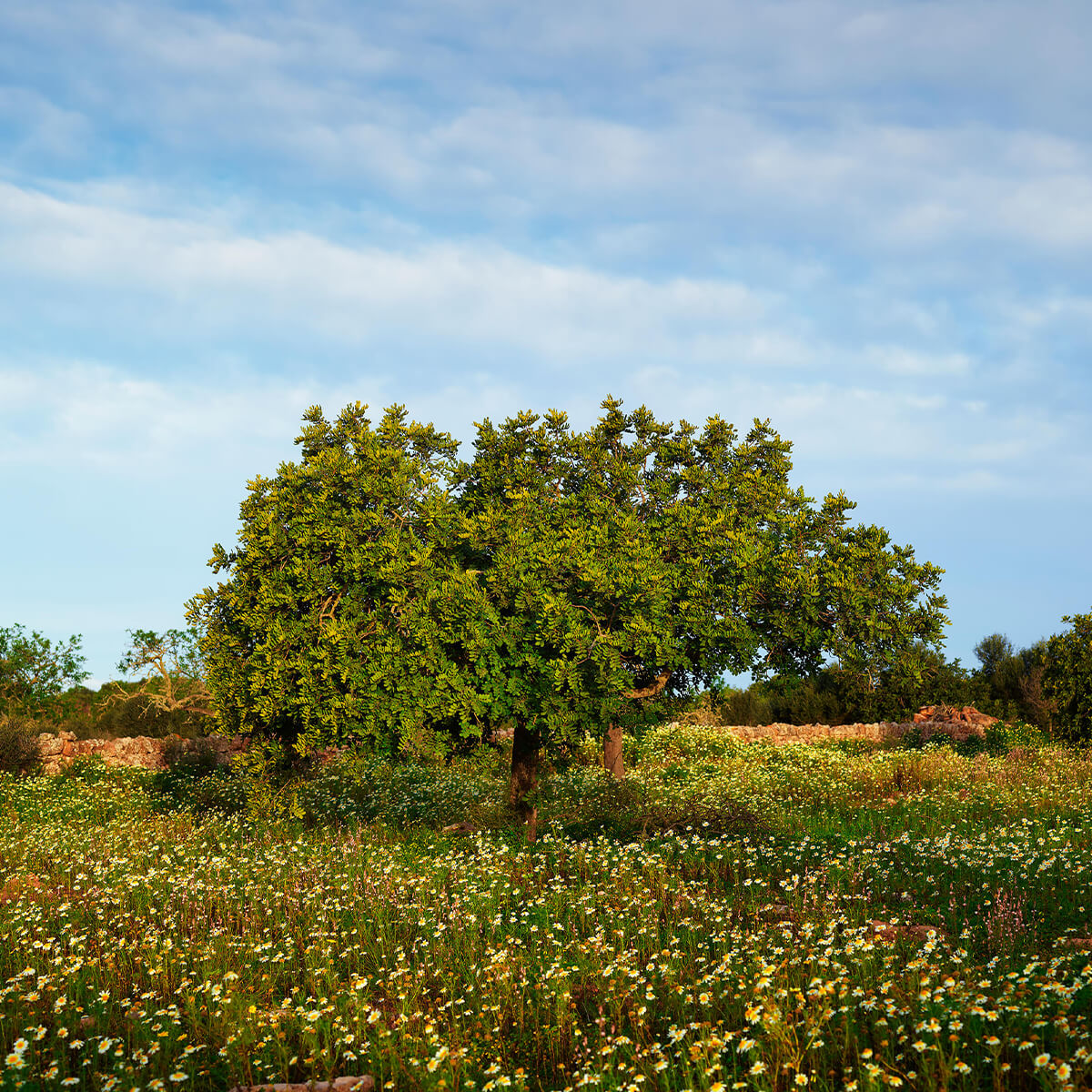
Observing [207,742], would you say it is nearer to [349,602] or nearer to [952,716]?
[349,602]

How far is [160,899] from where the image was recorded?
11.4m

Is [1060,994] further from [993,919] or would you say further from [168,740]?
[168,740]

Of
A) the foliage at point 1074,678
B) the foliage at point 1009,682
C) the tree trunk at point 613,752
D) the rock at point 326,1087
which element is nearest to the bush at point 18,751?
the tree trunk at point 613,752

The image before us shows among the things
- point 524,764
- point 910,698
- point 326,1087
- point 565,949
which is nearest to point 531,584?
point 524,764

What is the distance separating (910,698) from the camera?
138 feet

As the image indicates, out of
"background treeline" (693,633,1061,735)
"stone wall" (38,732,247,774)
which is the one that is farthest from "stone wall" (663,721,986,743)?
"stone wall" (38,732,247,774)

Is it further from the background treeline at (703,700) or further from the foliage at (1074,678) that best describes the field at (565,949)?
the background treeline at (703,700)

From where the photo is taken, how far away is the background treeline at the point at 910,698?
134 feet

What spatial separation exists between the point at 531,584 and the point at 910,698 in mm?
34103

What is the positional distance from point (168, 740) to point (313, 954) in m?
26.9

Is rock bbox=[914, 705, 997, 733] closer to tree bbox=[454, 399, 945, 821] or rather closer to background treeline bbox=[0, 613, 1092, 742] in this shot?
background treeline bbox=[0, 613, 1092, 742]

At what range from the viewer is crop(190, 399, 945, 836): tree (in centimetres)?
1414

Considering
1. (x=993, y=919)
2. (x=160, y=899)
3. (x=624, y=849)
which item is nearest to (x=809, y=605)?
(x=624, y=849)

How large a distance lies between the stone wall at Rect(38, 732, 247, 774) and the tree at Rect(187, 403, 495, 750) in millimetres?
15862
